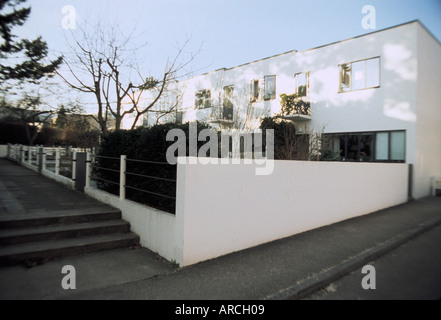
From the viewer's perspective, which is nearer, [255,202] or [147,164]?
[255,202]

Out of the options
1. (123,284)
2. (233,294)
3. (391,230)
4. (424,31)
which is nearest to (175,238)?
(123,284)

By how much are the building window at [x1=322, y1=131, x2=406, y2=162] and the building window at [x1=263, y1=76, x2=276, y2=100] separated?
4.47 metres

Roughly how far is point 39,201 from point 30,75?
25.6ft

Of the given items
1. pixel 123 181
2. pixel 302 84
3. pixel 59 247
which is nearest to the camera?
pixel 59 247

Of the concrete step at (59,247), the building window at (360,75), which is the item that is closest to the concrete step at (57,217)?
the concrete step at (59,247)

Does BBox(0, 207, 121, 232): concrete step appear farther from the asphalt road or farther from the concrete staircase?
the asphalt road

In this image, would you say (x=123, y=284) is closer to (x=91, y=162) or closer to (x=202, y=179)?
(x=202, y=179)

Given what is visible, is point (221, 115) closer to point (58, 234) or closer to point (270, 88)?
point (270, 88)

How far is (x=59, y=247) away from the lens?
4.02m

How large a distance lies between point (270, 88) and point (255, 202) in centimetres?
1272

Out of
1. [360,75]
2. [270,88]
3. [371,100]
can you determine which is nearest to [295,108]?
[270,88]

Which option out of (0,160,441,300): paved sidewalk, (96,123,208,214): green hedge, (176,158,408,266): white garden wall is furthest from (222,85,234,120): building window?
(0,160,441,300): paved sidewalk

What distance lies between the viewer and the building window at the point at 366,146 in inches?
444

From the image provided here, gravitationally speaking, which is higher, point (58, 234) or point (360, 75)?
point (360, 75)
